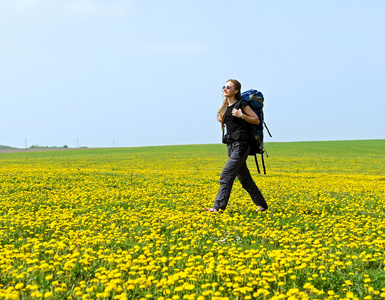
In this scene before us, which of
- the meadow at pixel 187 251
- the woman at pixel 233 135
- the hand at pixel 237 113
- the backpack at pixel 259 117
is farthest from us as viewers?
the woman at pixel 233 135

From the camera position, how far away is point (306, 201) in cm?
1104

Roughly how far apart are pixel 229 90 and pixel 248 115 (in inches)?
30.9

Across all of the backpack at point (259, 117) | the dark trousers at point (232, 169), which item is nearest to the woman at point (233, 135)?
the dark trousers at point (232, 169)

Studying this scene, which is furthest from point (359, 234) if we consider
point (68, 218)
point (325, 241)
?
point (68, 218)

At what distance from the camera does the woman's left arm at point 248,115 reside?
776 cm

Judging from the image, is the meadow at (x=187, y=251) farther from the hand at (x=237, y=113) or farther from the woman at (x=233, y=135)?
the hand at (x=237, y=113)

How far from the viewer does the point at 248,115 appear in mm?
7902

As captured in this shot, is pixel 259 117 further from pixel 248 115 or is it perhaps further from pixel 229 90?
pixel 229 90

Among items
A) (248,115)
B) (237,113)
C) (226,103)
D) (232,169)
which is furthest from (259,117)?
(232,169)

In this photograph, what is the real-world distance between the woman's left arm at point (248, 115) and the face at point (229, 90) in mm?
551

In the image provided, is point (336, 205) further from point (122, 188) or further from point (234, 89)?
point (122, 188)

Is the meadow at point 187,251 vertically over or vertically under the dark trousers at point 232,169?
under

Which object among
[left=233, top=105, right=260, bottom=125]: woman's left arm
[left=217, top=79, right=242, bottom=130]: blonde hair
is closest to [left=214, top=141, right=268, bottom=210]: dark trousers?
[left=233, top=105, right=260, bottom=125]: woman's left arm

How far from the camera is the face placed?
8.17 meters
